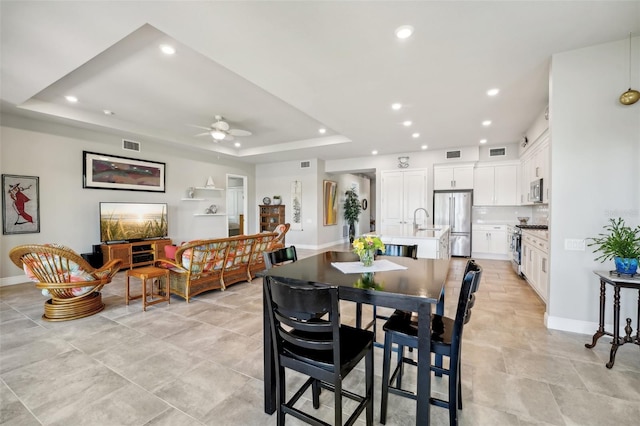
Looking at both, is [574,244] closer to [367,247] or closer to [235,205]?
[367,247]

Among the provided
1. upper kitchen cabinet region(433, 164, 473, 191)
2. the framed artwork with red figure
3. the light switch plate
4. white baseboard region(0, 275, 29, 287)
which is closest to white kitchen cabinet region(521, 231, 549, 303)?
the light switch plate

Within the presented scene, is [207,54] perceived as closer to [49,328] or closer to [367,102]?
[367,102]

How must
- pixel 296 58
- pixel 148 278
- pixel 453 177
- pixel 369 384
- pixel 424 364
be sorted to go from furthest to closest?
1. pixel 453 177
2. pixel 148 278
3. pixel 296 58
4. pixel 369 384
5. pixel 424 364

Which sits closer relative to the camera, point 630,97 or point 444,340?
point 444,340

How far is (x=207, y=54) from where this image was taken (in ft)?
9.10

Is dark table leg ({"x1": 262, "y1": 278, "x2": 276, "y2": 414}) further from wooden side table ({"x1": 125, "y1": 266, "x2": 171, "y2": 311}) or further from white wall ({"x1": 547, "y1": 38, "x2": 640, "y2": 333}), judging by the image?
white wall ({"x1": 547, "y1": 38, "x2": 640, "y2": 333})

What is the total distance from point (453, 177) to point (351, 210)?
4010mm

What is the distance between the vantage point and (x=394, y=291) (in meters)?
1.47

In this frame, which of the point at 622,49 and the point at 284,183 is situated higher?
the point at 622,49

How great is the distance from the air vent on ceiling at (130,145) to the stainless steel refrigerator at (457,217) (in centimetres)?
763

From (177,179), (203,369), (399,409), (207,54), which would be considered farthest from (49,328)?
(177,179)

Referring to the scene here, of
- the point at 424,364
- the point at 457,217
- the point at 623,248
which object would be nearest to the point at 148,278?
the point at 424,364

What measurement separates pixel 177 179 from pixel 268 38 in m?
5.64

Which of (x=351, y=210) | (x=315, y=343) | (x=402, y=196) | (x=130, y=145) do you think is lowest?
(x=315, y=343)
